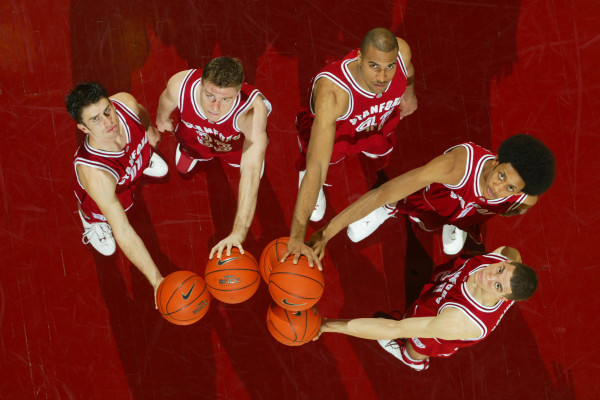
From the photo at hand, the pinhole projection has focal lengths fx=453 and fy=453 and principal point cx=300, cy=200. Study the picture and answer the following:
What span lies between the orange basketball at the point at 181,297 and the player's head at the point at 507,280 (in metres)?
1.86

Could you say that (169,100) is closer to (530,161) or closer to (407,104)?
(407,104)

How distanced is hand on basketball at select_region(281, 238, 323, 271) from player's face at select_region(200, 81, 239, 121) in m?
0.95

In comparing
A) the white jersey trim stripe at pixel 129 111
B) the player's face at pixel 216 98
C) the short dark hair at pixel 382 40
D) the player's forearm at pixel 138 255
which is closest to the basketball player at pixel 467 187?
the short dark hair at pixel 382 40

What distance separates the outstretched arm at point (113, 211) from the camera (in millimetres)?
2898

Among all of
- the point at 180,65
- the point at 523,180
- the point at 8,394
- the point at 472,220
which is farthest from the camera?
the point at 180,65

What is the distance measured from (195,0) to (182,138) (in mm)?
1475

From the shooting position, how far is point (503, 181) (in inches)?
108

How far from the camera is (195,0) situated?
4.07 meters

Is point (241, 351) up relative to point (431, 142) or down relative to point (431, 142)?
down

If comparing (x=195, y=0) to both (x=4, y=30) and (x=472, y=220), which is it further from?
(x=472, y=220)

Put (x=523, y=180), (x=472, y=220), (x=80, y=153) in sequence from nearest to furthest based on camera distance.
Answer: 1. (x=523, y=180)
2. (x=80, y=153)
3. (x=472, y=220)

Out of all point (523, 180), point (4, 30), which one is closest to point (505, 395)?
point (523, 180)

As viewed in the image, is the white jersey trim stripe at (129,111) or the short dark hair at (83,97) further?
the white jersey trim stripe at (129,111)

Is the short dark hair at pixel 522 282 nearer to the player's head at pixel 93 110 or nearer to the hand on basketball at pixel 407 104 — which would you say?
the hand on basketball at pixel 407 104
